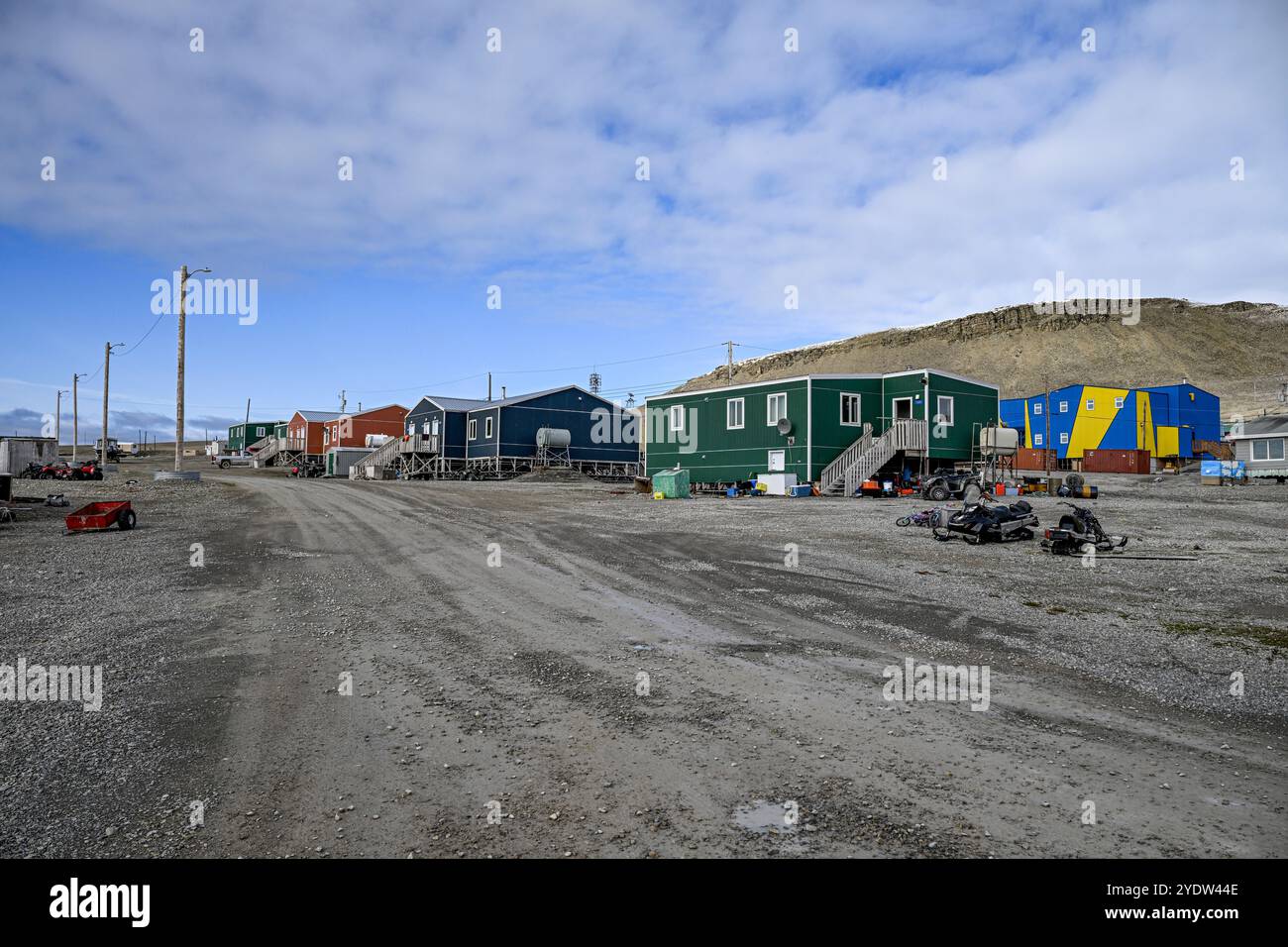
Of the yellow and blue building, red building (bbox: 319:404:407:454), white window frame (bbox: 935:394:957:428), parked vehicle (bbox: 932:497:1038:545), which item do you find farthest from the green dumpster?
red building (bbox: 319:404:407:454)

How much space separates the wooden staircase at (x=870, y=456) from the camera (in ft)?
104

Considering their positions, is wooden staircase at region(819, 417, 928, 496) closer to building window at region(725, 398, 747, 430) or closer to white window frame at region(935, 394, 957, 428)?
white window frame at region(935, 394, 957, 428)

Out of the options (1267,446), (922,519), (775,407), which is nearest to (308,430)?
(775,407)

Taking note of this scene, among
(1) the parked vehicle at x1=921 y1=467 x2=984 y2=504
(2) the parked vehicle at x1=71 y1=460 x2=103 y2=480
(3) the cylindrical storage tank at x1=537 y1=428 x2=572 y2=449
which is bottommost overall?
(1) the parked vehicle at x1=921 y1=467 x2=984 y2=504

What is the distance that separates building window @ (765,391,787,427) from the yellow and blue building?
31.7 metres

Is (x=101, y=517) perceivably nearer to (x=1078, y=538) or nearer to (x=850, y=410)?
(x=1078, y=538)

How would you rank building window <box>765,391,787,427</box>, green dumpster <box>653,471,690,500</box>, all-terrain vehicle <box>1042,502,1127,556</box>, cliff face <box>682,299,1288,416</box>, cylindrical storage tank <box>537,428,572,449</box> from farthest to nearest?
cliff face <box>682,299,1288,416</box>
cylindrical storage tank <box>537,428,572,449</box>
building window <box>765,391,787,427</box>
green dumpster <box>653,471,690,500</box>
all-terrain vehicle <box>1042,502,1127,556</box>

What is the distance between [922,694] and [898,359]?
152 meters

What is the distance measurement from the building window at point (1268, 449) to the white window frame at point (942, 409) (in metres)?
20.2

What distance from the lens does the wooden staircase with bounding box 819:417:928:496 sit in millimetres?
31828

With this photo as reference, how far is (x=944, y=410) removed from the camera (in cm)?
3394

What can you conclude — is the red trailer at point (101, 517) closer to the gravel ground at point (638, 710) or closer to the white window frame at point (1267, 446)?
the gravel ground at point (638, 710)
